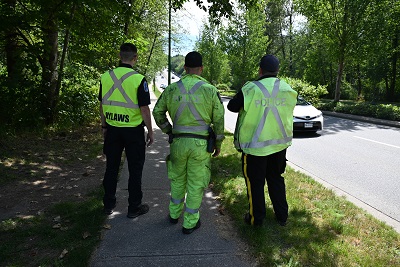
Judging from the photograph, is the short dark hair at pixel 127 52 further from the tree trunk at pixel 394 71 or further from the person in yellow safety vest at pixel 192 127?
the tree trunk at pixel 394 71

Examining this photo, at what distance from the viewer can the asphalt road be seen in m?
4.97

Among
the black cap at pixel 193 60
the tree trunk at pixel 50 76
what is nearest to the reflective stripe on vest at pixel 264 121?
the black cap at pixel 193 60

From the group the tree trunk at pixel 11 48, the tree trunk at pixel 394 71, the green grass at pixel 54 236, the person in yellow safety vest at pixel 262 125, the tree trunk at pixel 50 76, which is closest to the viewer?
the green grass at pixel 54 236

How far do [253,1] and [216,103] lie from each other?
22.0ft

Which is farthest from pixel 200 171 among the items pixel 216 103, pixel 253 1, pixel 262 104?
pixel 253 1

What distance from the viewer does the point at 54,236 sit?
336 centimetres

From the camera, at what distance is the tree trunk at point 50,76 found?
8820 mm

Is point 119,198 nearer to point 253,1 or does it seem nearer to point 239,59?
point 253,1

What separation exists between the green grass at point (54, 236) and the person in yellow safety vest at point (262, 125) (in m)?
1.85

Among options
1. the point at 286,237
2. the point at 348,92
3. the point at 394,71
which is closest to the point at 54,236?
the point at 286,237

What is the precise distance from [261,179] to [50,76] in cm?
806

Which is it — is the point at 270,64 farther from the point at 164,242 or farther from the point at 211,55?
the point at 211,55

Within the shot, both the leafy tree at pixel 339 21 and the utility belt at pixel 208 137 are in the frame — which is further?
the leafy tree at pixel 339 21

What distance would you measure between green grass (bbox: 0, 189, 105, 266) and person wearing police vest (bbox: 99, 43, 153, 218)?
0.39 metres
